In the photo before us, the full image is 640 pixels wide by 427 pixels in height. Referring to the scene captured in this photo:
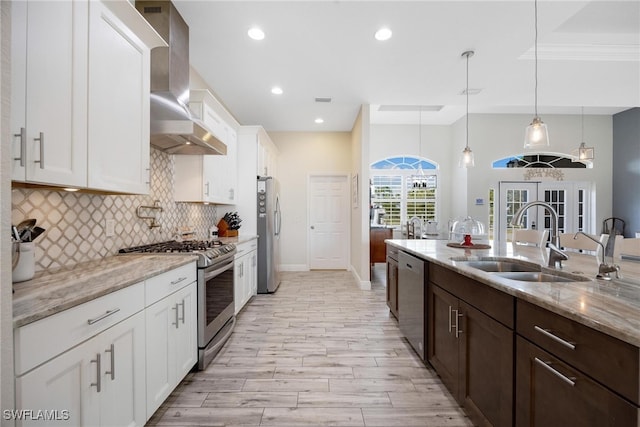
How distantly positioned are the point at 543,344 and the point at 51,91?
2.21 meters

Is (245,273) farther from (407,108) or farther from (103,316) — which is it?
(407,108)

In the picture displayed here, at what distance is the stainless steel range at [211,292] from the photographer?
2146 millimetres

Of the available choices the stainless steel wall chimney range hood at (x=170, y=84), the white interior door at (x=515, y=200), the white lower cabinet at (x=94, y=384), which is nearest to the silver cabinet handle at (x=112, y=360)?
the white lower cabinet at (x=94, y=384)

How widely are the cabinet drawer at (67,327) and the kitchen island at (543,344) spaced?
5.64 ft

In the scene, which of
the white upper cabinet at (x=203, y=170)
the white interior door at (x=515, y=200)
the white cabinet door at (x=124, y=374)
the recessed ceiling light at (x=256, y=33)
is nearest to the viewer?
the white cabinet door at (x=124, y=374)

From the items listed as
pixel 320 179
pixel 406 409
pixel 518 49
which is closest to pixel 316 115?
pixel 320 179

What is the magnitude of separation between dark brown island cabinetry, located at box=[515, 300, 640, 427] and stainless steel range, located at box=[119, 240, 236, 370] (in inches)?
77.5

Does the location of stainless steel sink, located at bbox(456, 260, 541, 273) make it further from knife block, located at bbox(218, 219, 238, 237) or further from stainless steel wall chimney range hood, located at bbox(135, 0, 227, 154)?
knife block, located at bbox(218, 219, 238, 237)

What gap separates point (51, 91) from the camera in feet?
3.92

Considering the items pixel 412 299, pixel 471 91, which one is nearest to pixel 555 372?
pixel 412 299

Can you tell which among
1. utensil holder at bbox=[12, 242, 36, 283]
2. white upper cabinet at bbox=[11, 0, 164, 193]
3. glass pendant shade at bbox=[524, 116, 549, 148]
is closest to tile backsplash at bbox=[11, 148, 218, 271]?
utensil holder at bbox=[12, 242, 36, 283]

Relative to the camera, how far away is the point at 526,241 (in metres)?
3.18

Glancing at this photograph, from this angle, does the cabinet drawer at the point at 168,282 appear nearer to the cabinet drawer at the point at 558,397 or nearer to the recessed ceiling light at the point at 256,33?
the cabinet drawer at the point at 558,397

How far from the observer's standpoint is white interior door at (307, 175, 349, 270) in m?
6.08
